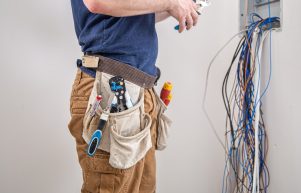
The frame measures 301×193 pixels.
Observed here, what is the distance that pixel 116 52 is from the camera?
79cm

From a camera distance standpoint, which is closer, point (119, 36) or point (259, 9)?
point (119, 36)

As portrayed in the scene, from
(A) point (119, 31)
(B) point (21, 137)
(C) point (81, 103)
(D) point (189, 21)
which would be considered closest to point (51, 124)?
(B) point (21, 137)

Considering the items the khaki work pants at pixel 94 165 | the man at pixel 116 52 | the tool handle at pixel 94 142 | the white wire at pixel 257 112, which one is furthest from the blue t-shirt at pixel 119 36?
the white wire at pixel 257 112

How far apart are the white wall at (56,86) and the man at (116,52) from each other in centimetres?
45

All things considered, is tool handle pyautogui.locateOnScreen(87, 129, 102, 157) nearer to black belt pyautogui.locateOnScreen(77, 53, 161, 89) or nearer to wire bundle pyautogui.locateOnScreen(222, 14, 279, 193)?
black belt pyautogui.locateOnScreen(77, 53, 161, 89)

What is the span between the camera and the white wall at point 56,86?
3.85 ft

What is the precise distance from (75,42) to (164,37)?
0.47m

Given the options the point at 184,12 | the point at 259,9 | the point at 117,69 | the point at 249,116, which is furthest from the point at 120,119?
the point at 259,9

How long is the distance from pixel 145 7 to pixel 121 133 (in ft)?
1.19

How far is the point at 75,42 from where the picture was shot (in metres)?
1.29

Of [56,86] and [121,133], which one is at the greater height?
[56,86]

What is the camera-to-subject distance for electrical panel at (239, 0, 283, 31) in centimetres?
125

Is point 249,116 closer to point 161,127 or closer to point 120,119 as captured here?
point 161,127

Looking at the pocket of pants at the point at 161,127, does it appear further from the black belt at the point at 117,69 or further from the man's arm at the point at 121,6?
the man's arm at the point at 121,6
